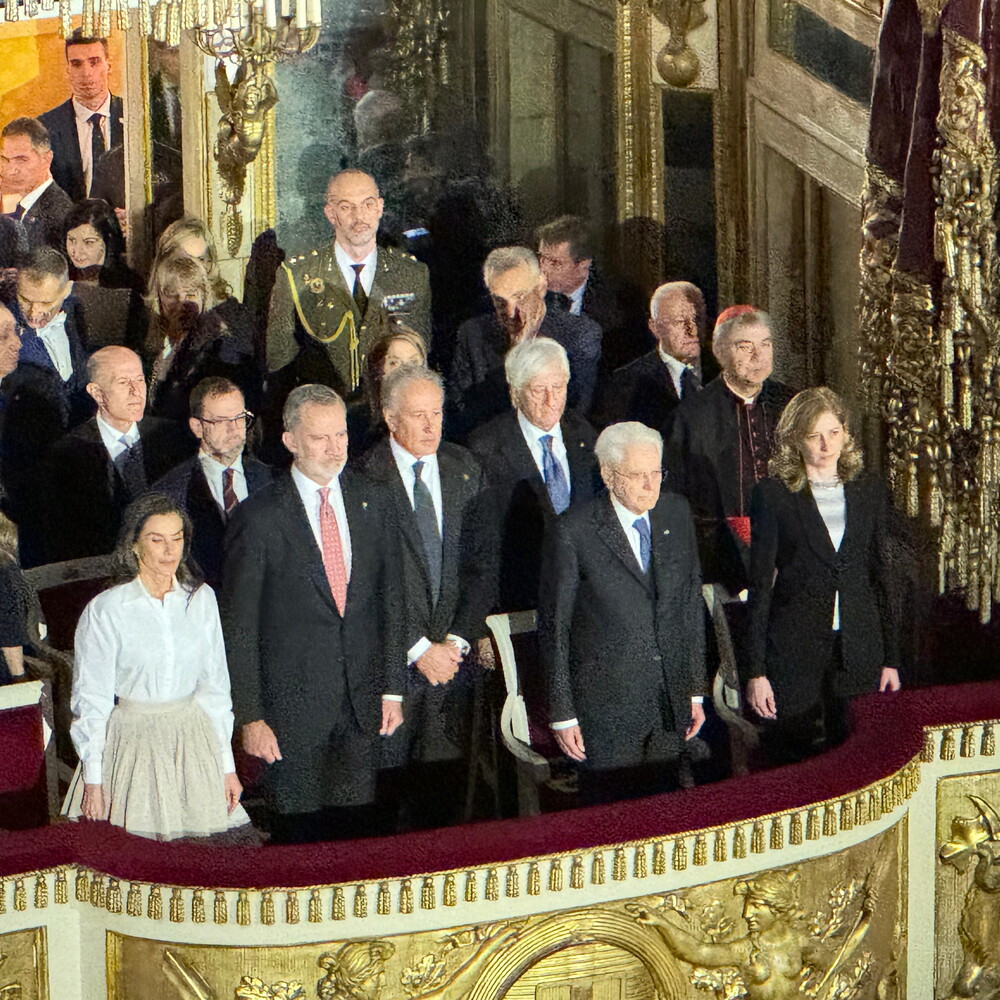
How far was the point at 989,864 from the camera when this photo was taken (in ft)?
25.7

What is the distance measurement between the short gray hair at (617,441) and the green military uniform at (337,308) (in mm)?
766

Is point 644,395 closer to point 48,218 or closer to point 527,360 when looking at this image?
point 527,360

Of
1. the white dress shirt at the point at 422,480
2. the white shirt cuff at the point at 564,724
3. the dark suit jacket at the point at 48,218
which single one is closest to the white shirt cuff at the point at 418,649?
the white dress shirt at the point at 422,480

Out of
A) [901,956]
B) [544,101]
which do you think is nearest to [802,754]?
[901,956]

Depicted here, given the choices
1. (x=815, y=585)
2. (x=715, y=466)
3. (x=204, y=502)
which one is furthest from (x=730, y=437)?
(x=204, y=502)

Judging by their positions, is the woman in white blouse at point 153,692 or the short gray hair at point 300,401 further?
the short gray hair at point 300,401

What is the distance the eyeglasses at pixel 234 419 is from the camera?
22.2 ft

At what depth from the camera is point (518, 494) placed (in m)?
7.25

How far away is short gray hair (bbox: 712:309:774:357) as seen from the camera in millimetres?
7531

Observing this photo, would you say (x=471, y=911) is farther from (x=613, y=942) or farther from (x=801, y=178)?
(x=801, y=178)

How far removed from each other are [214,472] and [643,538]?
1582 mm

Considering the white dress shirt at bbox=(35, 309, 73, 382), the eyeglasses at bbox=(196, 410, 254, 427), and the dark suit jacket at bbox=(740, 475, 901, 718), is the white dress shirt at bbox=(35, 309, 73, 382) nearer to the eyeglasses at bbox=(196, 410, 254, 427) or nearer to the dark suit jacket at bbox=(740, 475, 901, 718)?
the eyeglasses at bbox=(196, 410, 254, 427)

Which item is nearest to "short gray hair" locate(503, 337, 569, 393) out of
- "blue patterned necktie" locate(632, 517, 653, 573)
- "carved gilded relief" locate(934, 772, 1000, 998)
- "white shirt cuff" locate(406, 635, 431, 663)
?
"blue patterned necktie" locate(632, 517, 653, 573)

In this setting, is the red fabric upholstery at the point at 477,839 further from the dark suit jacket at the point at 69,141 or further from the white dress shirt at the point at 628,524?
the dark suit jacket at the point at 69,141
